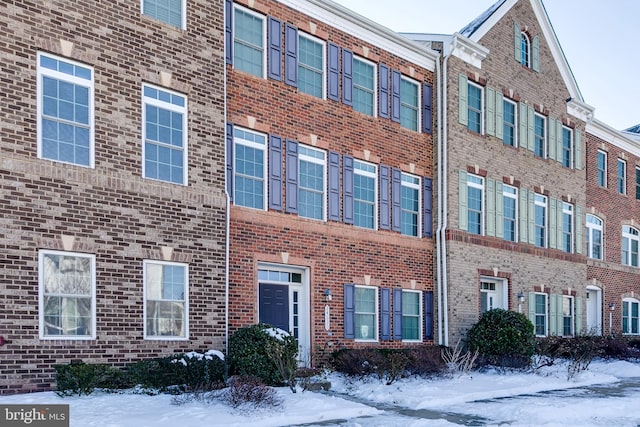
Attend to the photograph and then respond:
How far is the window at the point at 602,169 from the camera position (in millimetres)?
28938

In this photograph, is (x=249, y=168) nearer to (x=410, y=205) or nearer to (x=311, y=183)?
(x=311, y=183)

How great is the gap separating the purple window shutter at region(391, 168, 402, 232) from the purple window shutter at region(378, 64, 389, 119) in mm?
1700

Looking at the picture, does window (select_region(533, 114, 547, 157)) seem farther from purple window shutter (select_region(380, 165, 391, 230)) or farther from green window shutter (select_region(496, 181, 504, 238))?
purple window shutter (select_region(380, 165, 391, 230))

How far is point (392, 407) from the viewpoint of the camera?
13.1 meters

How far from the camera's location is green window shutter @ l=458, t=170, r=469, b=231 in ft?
68.4

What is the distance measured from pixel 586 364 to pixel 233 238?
432 inches

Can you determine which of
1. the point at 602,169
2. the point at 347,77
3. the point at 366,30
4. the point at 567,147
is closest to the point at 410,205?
the point at 347,77

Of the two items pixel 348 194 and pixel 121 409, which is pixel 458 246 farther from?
pixel 121 409

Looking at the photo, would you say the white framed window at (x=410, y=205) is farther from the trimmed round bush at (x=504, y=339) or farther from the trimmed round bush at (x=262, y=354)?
the trimmed round bush at (x=262, y=354)

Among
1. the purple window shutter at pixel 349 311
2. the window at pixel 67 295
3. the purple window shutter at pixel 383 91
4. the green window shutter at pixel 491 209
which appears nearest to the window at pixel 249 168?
the purple window shutter at pixel 349 311

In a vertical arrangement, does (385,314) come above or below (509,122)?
below

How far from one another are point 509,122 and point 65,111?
15.9 metres

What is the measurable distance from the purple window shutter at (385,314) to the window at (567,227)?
9936mm

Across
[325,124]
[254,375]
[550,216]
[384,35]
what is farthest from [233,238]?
[550,216]
